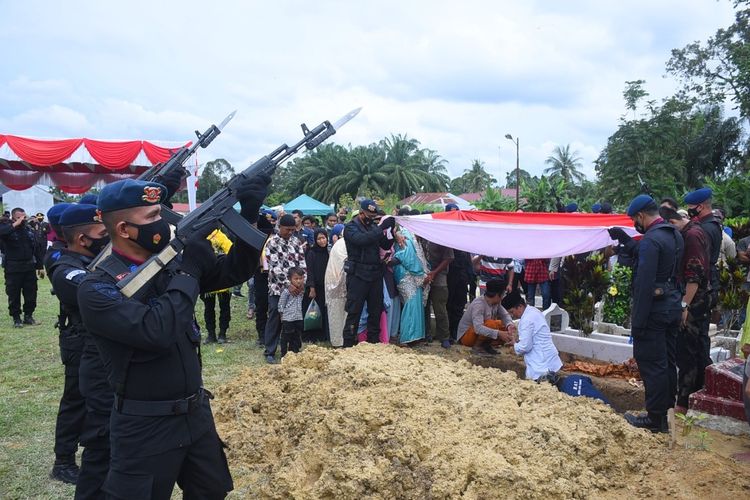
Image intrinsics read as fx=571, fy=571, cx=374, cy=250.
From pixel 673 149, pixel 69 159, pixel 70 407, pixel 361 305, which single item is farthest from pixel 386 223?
pixel 673 149

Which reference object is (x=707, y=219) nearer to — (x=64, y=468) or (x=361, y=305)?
(x=361, y=305)

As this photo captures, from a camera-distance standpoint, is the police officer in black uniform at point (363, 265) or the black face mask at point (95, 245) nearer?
the black face mask at point (95, 245)

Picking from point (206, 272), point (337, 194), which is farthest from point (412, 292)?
point (337, 194)

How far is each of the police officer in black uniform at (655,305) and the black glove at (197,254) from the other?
11.1ft

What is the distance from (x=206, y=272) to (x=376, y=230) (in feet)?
12.8

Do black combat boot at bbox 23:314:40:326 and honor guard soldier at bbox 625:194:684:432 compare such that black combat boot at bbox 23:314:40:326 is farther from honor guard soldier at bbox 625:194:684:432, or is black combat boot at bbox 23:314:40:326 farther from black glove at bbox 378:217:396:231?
honor guard soldier at bbox 625:194:684:432

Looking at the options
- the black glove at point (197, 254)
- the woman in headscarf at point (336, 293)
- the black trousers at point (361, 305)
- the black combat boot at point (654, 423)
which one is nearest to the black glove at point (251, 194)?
the black glove at point (197, 254)

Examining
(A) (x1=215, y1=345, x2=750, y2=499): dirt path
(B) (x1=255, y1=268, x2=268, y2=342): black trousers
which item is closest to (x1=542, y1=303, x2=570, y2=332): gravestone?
(A) (x1=215, y1=345, x2=750, y2=499): dirt path

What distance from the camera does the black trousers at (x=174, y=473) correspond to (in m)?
2.30

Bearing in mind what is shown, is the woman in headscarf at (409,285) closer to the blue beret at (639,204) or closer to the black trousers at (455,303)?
the black trousers at (455,303)

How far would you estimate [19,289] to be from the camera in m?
9.25

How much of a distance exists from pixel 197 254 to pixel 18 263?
26.7ft

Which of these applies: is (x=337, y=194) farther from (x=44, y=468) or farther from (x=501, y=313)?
(x=44, y=468)

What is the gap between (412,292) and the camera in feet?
24.2
